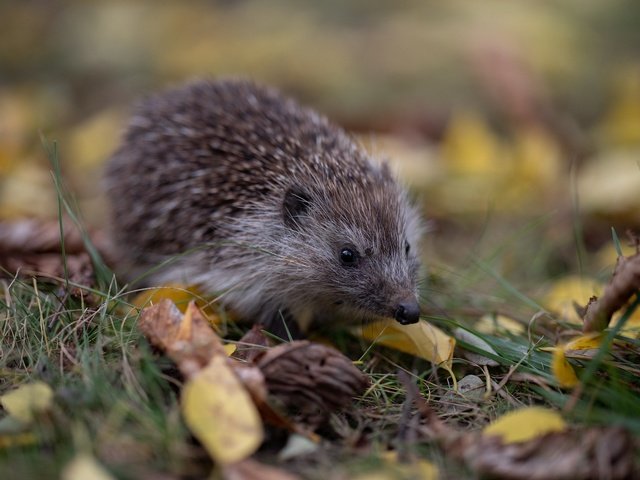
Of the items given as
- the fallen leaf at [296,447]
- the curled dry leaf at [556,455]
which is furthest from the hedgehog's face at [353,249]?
the curled dry leaf at [556,455]

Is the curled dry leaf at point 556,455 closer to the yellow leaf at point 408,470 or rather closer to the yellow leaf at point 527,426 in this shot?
the yellow leaf at point 527,426

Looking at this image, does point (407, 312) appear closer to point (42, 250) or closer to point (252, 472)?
point (252, 472)

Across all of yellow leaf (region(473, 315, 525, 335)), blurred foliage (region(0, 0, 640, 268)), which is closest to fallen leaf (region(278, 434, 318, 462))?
yellow leaf (region(473, 315, 525, 335))

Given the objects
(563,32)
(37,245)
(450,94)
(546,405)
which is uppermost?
(563,32)

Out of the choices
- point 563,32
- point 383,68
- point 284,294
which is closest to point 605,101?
point 563,32

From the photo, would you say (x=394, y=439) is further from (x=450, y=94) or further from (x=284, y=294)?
(x=450, y=94)

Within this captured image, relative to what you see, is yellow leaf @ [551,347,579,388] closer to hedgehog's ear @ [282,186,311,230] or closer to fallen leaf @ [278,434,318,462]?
fallen leaf @ [278,434,318,462]

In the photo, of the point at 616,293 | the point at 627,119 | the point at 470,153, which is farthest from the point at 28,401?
the point at 627,119
